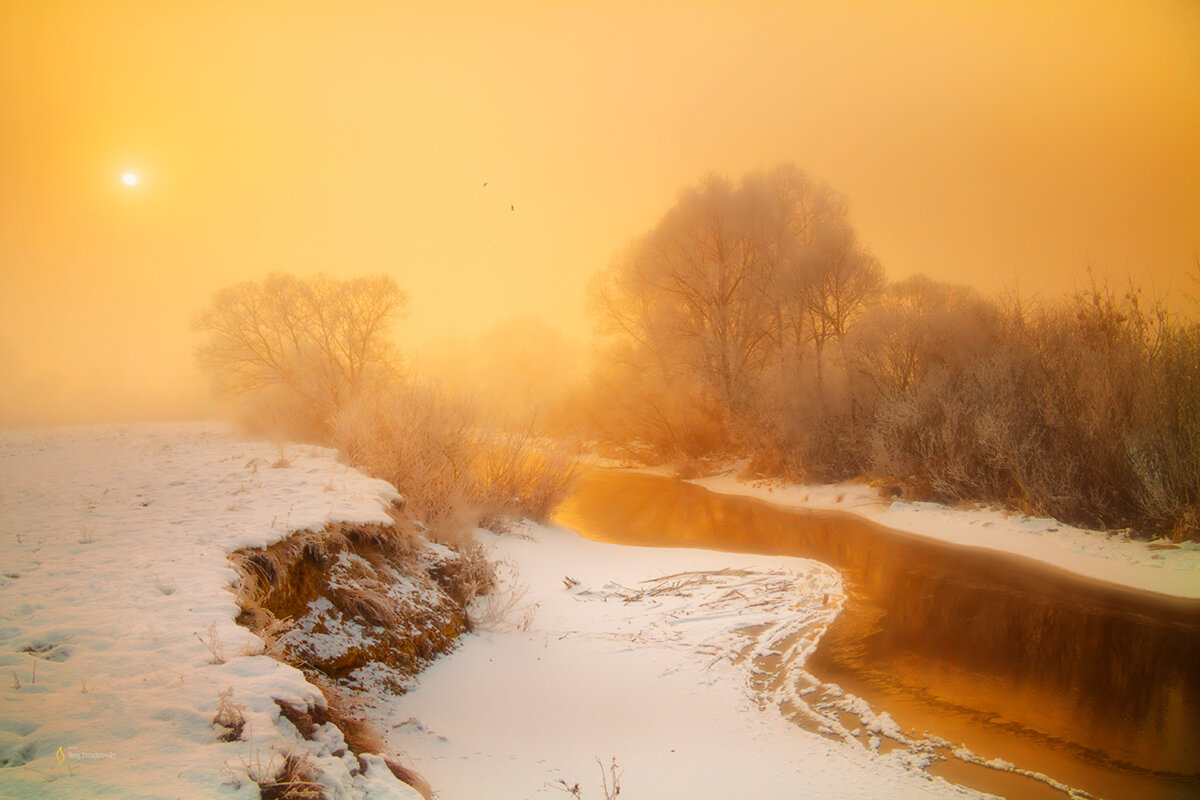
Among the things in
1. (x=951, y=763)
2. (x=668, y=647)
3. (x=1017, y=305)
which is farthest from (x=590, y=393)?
(x=951, y=763)

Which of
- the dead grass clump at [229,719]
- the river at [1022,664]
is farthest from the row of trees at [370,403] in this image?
the dead grass clump at [229,719]

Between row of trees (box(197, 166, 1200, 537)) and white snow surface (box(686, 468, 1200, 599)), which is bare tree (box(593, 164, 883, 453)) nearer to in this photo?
row of trees (box(197, 166, 1200, 537))

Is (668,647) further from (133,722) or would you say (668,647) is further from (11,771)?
(11,771)

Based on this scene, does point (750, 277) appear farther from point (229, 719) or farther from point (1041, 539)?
point (229, 719)

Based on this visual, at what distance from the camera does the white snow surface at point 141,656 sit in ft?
8.36

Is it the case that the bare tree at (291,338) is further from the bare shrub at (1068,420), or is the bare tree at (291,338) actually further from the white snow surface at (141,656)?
the bare shrub at (1068,420)

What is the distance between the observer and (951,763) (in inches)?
186

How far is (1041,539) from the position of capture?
11477mm

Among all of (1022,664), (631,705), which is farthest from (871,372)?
(631,705)

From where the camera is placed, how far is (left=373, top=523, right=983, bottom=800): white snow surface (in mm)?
4324

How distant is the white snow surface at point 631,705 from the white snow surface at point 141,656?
4.78 ft

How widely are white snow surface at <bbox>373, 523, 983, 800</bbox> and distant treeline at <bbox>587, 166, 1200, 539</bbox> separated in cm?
691

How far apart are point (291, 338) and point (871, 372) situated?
856 inches

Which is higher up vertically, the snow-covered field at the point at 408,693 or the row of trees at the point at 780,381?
the row of trees at the point at 780,381
